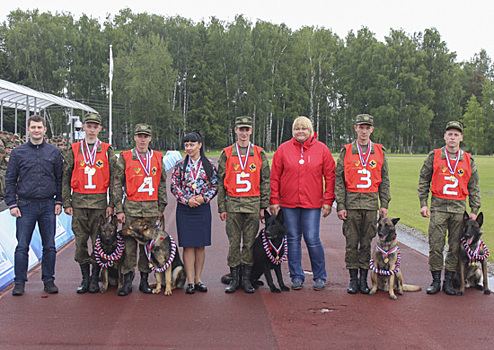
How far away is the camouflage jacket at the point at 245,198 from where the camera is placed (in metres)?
6.13

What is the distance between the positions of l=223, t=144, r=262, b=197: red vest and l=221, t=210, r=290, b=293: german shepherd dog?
35 cm

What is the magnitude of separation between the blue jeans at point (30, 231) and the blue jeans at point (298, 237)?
9.82 ft

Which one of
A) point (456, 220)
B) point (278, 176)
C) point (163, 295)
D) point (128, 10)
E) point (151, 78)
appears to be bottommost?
point (163, 295)

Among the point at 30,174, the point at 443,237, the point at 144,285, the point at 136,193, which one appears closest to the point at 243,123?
the point at 136,193

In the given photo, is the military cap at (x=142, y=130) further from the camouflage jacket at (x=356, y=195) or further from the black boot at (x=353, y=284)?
the black boot at (x=353, y=284)

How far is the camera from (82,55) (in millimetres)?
63625

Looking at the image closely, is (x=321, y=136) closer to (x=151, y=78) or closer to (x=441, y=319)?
→ (x=151, y=78)

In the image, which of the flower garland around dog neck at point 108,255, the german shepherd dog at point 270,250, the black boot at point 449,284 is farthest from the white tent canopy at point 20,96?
the black boot at point 449,284

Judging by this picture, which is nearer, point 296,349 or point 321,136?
point 296,349

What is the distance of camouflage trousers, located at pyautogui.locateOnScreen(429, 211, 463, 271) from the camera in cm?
616

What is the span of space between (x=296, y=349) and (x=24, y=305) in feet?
10.5

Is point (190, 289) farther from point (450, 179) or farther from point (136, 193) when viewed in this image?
point (450, 179)

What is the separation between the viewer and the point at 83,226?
6109 millimetres

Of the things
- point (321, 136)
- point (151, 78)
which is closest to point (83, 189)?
point (151, 78)
